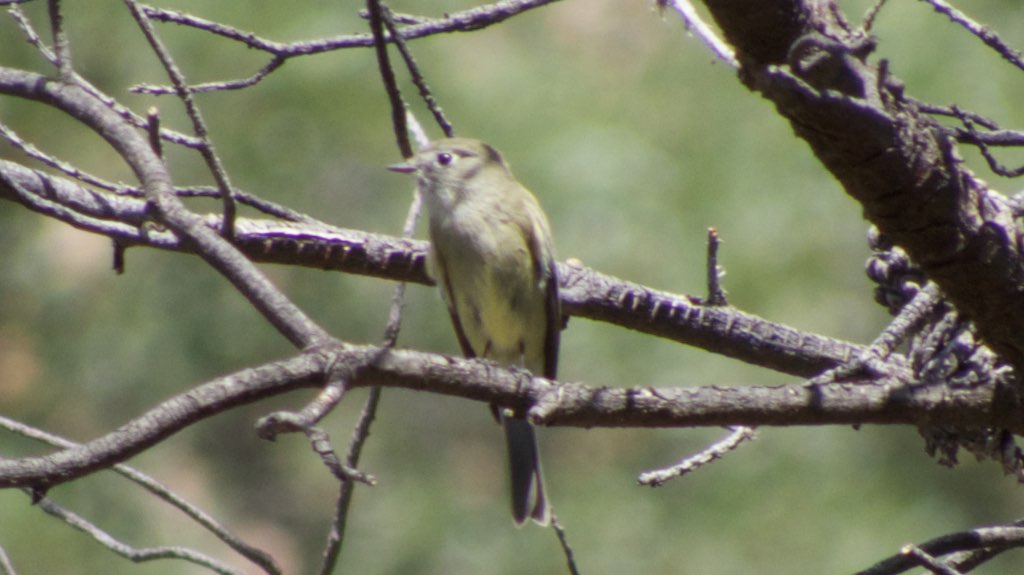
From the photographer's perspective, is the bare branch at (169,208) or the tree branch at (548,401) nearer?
the tree branch at (548,401)

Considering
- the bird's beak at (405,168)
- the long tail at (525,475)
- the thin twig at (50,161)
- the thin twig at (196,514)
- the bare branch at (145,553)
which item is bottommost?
the long tail at (525,475)

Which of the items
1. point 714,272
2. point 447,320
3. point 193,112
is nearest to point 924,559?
point 714,272

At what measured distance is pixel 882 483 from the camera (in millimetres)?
4938

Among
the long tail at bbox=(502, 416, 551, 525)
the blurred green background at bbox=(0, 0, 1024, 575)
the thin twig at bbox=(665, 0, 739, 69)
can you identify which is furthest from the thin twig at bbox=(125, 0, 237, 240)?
the blurred green background at bbox=(0, 0, 1024, 575)

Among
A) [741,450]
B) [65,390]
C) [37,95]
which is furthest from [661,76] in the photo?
[37,95]

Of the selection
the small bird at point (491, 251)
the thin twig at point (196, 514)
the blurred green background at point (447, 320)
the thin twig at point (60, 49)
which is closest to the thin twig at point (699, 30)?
the thin twig at point (60, 49)

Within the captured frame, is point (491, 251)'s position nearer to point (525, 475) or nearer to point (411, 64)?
point (525, 475)

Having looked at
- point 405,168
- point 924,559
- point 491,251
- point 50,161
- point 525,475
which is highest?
point 50,161

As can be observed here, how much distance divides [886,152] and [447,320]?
3.93 m

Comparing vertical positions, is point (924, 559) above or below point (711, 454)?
above

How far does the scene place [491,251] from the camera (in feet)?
15.8

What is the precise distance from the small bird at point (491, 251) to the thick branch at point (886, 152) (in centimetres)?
261

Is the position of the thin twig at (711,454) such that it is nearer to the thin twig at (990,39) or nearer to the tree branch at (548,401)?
the tree branch at (548,401)

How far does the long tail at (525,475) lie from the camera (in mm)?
4953
